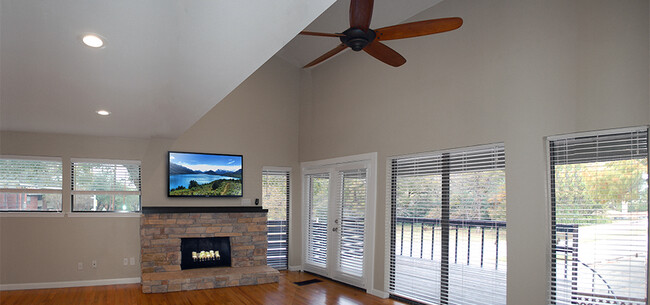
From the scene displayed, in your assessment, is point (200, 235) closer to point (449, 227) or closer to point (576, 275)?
point (449, 227)

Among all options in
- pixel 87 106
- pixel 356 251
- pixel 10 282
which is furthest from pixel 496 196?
pixel 10 282

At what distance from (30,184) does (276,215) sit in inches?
150

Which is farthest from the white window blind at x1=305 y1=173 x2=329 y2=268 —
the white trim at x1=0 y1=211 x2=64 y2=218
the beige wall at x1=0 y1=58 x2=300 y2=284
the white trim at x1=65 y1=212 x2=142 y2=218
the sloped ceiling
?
the white trim at x1=0 y1=211 x2=64 y2=218

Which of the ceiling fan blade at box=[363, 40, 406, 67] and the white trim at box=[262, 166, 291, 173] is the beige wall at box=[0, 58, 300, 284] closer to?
the white trim at box=[262, 166, 291, 173]

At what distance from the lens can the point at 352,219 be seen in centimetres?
648

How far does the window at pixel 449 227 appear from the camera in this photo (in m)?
4.52

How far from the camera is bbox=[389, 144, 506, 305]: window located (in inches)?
178

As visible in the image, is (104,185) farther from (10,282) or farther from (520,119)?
(520,119)

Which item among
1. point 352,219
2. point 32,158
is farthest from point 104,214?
point 352,219

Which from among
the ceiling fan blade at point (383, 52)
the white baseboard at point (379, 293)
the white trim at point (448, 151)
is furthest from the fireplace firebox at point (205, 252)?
the ceiling fan blade at point (383, 52)

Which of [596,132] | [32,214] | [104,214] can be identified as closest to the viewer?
[596,132]

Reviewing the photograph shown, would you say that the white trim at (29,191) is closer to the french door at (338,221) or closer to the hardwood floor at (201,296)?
the hardwood floor at (201,296)

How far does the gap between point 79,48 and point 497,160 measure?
3.91m

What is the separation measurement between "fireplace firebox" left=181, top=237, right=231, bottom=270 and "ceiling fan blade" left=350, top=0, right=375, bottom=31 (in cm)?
511
